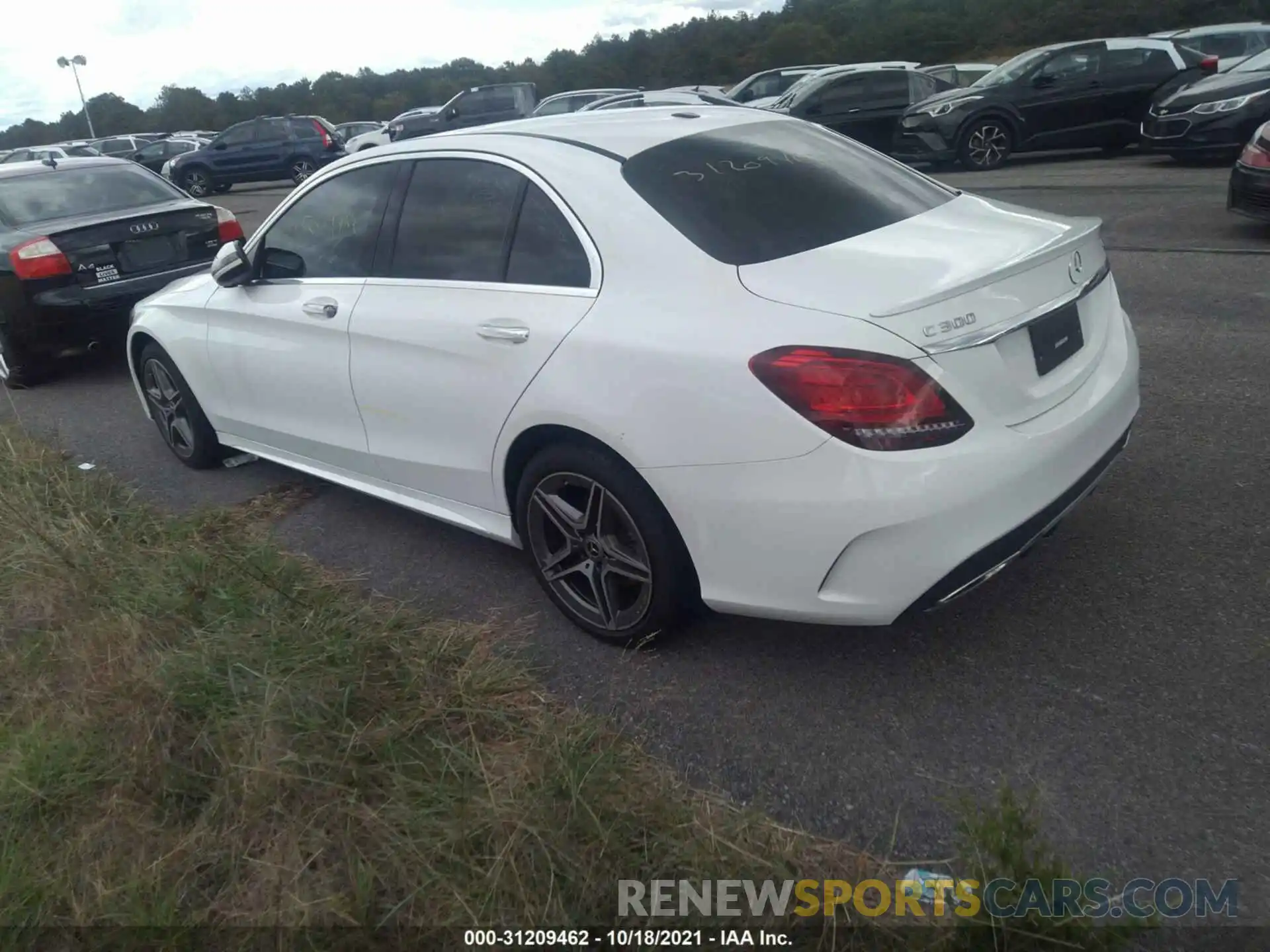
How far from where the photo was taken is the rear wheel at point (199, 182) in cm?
2659

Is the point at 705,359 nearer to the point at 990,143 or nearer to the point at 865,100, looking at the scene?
the point at 990,143

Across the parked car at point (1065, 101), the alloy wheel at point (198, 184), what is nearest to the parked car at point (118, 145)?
the alloy wheel at point (198, 184)

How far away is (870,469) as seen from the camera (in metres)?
2.78

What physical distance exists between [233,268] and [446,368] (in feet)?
5.38

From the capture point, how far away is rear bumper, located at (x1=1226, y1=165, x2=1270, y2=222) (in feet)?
25.6

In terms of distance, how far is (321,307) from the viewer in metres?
4.36

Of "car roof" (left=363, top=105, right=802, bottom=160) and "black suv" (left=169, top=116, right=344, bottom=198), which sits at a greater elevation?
"car roof" (left=363, top=105, right=802, bottom=160)

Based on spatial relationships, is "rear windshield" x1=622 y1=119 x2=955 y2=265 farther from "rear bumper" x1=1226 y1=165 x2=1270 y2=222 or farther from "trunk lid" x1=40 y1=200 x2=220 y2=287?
"trunk lid" x1=40 y1=200 x2=220 y2=287

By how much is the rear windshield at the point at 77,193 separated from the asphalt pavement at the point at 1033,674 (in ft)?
12.9

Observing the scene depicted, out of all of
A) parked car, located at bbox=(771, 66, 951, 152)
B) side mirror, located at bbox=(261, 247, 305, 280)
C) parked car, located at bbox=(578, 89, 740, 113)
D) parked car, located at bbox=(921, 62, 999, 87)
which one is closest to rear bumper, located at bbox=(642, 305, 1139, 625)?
side mirror, located at bbox=(261, 247, 305, 280)

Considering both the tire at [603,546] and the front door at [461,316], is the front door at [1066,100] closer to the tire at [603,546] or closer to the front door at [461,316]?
the front door at [461,316]

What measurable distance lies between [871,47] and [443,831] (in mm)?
46721

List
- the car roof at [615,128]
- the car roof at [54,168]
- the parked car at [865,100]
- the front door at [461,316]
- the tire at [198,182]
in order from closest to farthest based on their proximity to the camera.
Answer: the front door at [461,316] → the car roof at [615,128] → the car roof at [54,168] → the parked car at [865,100] → the tire at [198,182]

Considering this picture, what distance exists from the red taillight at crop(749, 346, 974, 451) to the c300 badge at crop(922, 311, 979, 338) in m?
0.11
